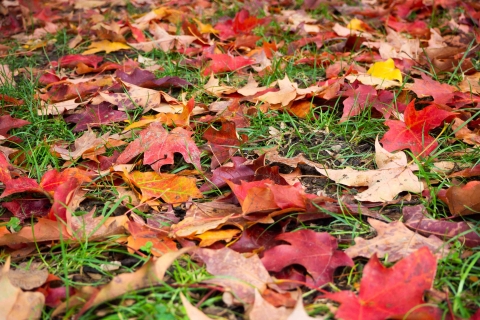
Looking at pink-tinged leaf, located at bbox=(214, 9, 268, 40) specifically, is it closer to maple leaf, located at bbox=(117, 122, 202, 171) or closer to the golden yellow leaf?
maple leaf, located at bbox=(117, 122, 202, 171)

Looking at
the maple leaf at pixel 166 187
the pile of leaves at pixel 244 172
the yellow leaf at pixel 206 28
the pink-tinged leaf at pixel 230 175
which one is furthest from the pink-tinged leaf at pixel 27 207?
the yellow leaf at pixel 206 28

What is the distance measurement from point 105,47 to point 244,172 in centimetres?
167

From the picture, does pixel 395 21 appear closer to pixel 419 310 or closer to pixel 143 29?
pixel 143 29

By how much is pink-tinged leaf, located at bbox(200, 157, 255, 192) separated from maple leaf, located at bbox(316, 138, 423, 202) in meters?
0.25

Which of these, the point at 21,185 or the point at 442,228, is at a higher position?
the point at 21,185

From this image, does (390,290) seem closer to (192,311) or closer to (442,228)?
(442,228)

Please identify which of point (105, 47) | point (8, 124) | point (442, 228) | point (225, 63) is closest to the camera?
point (442, 228)

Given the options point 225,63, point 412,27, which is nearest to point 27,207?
point 225,63

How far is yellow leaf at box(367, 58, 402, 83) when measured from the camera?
2.41 meters

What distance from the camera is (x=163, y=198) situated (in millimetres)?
1787

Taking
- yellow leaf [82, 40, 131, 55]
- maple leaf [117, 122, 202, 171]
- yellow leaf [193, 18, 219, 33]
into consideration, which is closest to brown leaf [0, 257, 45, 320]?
maple leaf [117, 122, 202, 171]

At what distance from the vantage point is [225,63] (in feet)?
8.94

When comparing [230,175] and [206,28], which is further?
[206,28]

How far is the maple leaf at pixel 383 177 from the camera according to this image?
67.2 inches
